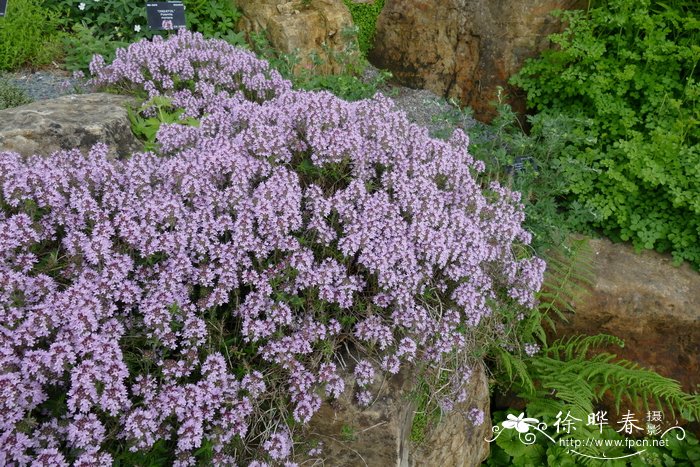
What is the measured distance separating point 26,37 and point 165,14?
1.97 metres

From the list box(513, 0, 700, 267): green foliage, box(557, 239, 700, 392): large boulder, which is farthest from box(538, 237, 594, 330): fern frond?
box(513, 0, 700, 267): green foliage

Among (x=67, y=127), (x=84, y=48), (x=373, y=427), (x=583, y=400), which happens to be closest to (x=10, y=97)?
(x=84, y=48)

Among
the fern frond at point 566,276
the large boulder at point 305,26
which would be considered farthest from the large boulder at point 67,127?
the fern frond at point 566,276

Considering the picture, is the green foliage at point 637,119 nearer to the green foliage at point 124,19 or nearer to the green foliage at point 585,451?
the green foliage at point 585,451

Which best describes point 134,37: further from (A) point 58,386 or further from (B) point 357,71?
(A) point 58,386

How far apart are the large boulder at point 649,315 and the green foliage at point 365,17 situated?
14.2 ft

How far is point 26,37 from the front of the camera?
6.09 meters

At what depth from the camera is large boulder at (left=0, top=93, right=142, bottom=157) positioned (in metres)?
3.56

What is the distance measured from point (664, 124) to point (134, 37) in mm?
5827

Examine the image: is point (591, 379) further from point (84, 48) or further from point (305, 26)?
point (84, 48)

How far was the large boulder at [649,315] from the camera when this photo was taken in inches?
174

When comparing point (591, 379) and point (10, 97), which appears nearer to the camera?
point (591, 379)

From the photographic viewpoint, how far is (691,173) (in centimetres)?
446

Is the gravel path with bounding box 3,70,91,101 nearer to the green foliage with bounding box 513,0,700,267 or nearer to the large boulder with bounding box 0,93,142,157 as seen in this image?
the large boulder with bounding box 0,93,142,157
